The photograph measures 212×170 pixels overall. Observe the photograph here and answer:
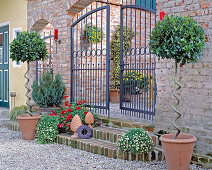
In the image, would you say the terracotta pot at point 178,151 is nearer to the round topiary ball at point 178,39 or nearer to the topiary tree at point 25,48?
the round topiary ball at point 178,39

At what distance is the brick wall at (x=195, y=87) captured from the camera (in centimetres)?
395

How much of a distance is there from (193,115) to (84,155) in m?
1.79

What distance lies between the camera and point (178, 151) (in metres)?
3.58

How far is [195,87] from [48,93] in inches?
135

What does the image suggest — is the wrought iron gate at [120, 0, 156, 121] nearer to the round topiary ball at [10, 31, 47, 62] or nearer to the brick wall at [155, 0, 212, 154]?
the brick wall at [155, 0, 212, 154]

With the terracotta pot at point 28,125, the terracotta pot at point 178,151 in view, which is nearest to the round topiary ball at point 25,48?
the terracotta pot at point 28,125

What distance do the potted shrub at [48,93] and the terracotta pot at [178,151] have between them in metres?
3.40

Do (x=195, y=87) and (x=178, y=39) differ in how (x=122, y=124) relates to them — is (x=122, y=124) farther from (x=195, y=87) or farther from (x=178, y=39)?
(x=178, y=39)

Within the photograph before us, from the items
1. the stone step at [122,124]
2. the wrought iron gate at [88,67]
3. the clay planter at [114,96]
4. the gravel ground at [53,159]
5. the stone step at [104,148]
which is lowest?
the gravel ground at [53,159]

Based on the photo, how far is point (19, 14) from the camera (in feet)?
27.3

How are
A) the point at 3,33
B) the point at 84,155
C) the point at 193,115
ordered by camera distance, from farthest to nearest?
the point at 3,33 < the point at 84,155 < the point at 193,115

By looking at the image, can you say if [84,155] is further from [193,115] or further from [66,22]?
[66,22]

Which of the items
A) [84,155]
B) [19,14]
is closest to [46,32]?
[19,14]

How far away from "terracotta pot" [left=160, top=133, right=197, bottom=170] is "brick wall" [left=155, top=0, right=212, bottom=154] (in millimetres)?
450
